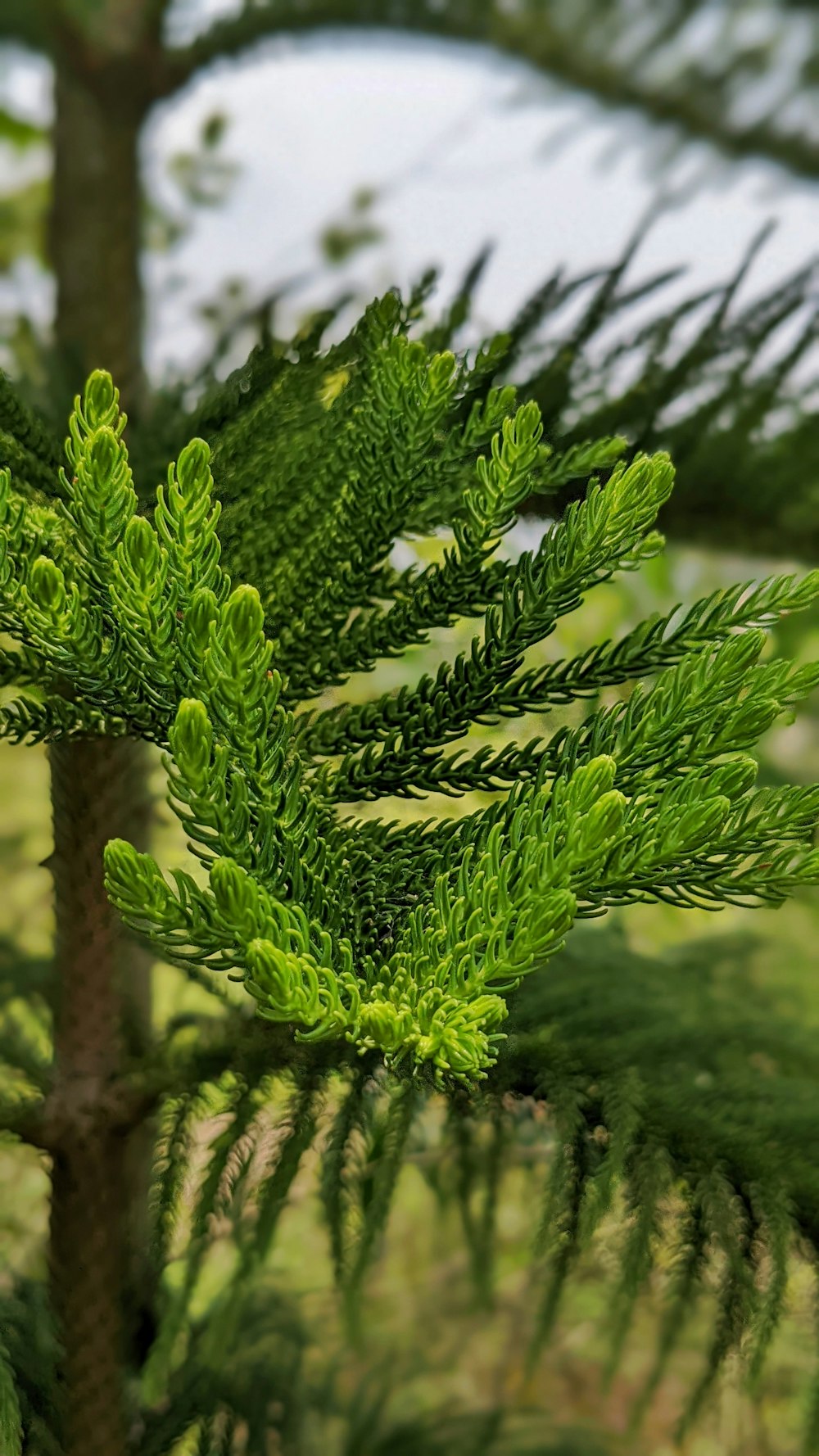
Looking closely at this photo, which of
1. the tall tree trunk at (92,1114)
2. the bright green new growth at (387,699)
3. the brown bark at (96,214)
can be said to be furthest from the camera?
the brown bark at (96,214)

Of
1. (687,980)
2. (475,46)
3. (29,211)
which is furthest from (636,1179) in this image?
(29,211)

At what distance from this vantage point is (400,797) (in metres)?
0.27

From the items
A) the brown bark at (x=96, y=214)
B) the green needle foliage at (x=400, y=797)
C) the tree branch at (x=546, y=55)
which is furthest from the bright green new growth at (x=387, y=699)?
the tree branch at (x=546, y=55)

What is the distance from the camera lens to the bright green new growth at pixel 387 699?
0.16 meters

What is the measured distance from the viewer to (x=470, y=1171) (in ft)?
1.50

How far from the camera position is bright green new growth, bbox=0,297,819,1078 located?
165 mm

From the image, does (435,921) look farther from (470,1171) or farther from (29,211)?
(29,211)

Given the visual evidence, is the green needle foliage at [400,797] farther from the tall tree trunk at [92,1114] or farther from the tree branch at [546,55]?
the tree branch at [546,55]

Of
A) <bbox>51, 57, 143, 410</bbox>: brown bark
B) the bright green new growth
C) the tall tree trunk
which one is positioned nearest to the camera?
the bright green new growth

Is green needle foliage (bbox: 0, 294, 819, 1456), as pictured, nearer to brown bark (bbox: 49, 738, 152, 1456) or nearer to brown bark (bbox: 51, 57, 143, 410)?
brown bark (bbox: 49, 738, 152, 1456)

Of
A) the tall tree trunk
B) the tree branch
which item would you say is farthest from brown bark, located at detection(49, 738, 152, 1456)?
the tree branch

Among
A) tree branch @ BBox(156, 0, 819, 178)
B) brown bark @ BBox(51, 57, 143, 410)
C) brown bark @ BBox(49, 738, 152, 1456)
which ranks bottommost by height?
brown bark @ BBox(49, 738, 152, 1456)

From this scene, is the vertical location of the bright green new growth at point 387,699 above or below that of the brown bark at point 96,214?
below

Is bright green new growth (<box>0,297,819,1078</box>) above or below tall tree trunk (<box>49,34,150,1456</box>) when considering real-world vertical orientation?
above
